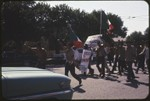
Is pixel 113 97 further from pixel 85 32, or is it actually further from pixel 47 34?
pixel 85 32

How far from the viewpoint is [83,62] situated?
1571 cm

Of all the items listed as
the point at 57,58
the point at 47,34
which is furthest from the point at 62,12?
the point at 57,58

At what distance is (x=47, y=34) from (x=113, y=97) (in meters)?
41.1

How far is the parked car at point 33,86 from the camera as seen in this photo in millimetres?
4328

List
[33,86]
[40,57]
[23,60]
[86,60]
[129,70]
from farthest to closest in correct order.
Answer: [23,60]
[86,60]
[129,70]
[40,57]
[33,86]

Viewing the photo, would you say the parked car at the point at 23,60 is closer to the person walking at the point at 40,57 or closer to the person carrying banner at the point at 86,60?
the person walking at the point at 40,57

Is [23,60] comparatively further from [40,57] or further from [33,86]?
A: [33,86]

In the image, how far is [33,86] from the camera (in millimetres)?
4574

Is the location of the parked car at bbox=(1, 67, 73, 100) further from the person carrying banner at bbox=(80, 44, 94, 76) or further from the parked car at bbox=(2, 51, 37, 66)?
the person carrying banner at bbox=(80, 44, 94, 76)

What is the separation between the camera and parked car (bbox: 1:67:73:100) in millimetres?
4328

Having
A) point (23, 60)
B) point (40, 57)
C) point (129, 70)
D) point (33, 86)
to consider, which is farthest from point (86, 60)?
point (33, 86)

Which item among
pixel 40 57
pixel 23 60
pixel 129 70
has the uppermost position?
pixel 40 57

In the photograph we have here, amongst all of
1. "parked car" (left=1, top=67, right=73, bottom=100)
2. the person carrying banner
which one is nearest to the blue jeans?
the person carrying banner

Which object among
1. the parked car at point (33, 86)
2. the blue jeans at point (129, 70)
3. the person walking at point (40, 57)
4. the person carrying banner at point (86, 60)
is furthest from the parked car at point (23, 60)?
the parked car at point (33, 86)
